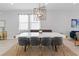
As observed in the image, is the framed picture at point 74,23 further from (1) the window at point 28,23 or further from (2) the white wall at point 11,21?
(2) the white wall at point 11,21

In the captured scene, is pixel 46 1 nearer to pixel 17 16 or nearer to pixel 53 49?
pixel 17 16

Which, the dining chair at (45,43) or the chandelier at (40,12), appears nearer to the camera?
the chandelier at (40,12)

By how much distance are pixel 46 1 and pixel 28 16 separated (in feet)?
1.79

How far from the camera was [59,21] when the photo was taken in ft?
7.25

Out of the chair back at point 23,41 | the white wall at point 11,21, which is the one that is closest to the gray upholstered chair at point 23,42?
the chair back at point 23,41

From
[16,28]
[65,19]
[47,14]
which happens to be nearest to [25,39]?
[16,28]

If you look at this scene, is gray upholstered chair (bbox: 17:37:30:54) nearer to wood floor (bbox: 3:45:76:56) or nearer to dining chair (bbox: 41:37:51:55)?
wood floor (bbox: 3:45:76:56)

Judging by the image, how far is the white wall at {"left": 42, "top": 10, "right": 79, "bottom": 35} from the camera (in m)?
2.14

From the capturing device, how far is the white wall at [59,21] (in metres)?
2.14

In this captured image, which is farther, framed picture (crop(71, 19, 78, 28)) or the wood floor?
the wood floor

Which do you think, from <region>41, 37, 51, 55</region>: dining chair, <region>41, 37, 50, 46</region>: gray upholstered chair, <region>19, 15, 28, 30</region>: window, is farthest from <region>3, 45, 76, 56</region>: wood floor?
<region>19, 15, 28, 30</region>: window

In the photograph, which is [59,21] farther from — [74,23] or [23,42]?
[23,42]

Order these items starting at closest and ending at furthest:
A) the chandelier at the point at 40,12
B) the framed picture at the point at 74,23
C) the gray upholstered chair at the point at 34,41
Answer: the framed picture at the point at 74,23 < the chandelier at the point at 40,12 < the gray upholstered chair at the point at 34,41

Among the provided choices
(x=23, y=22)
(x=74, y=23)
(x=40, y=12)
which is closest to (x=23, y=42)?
(x=23, y=22)
